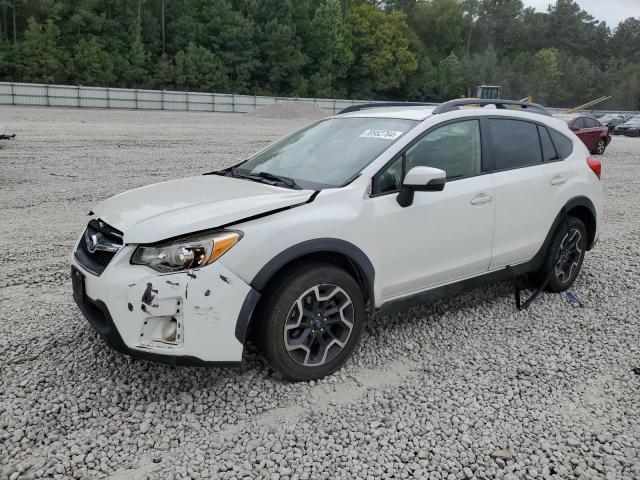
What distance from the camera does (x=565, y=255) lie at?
16.9 ft

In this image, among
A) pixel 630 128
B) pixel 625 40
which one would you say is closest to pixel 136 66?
pixel 630 128

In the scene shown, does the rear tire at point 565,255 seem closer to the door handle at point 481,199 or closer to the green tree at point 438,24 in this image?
the door handle at point 481,199

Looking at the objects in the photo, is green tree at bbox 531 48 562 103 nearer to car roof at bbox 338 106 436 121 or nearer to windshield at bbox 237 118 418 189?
car roof at bbox 338 106 436 121

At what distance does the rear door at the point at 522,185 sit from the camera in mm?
4418

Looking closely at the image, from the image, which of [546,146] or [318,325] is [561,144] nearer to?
[546,146]

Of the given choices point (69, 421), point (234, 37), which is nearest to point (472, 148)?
point (69, 421)

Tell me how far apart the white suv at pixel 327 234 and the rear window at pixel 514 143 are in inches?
0.6

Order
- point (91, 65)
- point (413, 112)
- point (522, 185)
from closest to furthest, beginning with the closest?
point (413, 112) → point (522, 185) → point (91, 65)

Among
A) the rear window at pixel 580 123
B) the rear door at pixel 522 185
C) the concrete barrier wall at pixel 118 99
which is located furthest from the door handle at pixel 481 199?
the concrete barrier wall at pixel 118 99

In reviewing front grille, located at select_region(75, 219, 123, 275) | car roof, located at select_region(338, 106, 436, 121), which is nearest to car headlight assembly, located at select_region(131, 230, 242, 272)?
front grille, located at select_region(75, 219, 123, 275)

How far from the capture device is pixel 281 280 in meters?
3.27

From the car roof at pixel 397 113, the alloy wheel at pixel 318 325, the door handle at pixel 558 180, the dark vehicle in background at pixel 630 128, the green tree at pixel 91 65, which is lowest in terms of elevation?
the alloy wheel at pixel 318 325

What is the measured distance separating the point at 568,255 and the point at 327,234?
2.96m

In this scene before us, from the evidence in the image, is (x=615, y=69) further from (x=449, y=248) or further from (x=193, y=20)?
(x=449, y=248)
